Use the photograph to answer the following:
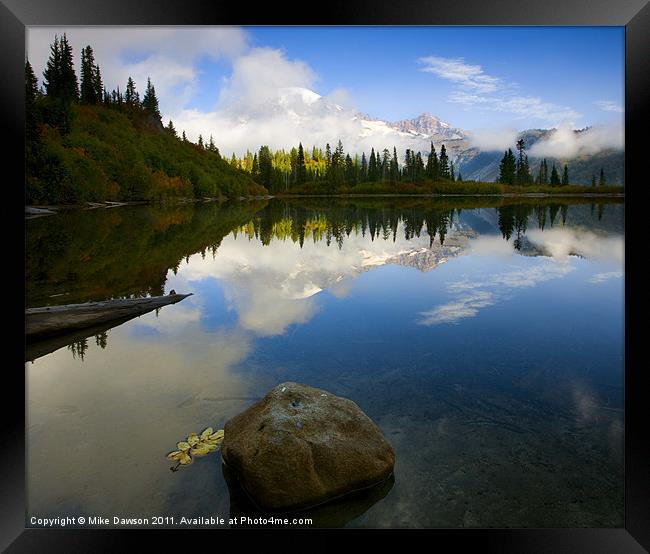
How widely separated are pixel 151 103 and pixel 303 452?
82830mm

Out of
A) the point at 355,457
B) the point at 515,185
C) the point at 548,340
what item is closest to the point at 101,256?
the point at 548,340

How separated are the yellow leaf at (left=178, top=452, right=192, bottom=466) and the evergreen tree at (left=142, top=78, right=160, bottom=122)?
255 feet

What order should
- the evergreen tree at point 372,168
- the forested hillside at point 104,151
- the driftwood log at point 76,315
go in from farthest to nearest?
the evergreen tree at point 372,168 → the forested hillside at point 104,151 → the driftwood log at point 76,315

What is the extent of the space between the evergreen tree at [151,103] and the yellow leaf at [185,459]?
77704 mm

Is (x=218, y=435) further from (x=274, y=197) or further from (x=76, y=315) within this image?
(x=274, y=197)

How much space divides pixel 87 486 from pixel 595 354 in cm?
737

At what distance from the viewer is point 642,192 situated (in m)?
3.30

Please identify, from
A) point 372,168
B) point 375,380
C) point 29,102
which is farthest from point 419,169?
point 375,380

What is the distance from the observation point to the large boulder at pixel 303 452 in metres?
4.09

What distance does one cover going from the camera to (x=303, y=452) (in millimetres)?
4184

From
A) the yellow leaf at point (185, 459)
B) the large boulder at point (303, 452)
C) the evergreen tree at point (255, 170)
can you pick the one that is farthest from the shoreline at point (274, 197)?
the yellow leaf at point (185, 459)

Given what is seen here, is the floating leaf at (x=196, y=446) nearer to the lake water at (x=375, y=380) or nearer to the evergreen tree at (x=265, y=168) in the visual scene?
the lake water at (x=375, y=380)

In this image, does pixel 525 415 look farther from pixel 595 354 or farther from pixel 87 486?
pixel 87 486

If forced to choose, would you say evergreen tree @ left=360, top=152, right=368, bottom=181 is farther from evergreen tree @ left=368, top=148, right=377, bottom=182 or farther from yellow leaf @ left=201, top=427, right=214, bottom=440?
yellow leaf @ left=201, top=427, right=214, bottom=440
